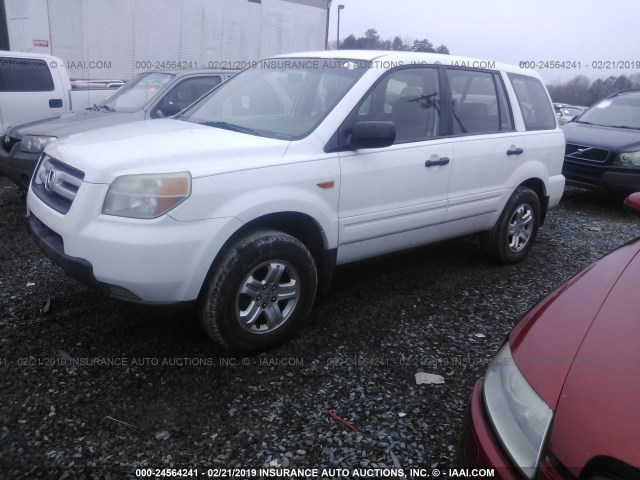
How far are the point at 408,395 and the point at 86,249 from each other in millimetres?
1844

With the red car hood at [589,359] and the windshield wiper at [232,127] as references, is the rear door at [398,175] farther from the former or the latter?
the red car hood at [589,359]

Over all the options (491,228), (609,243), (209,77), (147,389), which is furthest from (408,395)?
(209,77)

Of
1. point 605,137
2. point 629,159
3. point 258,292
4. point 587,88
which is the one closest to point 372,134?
point 258,292

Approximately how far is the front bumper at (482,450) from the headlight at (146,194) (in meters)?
1.67

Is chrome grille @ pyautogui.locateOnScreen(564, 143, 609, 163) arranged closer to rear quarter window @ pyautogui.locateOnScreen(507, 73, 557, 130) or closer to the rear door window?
rear quarter window @ pyautogui.locateOnScreen(507, 73, 557, 130)

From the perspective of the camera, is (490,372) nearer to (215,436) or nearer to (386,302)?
(215,436)

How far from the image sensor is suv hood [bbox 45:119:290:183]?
2785mm

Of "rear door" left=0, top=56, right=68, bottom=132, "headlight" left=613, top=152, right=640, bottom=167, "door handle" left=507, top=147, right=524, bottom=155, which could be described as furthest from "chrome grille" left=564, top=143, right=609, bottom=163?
"rear door" left=0, top=56, right=68, bottom=132

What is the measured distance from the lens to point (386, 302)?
3.99 m

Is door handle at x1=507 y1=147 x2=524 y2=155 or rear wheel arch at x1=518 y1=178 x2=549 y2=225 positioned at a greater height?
door handle at x1=507 y1=147 x2=524 y2=155

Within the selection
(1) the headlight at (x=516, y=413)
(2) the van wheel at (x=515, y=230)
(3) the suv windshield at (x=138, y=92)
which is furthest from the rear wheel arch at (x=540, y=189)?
(3) the suv windshield at (x=138, y=92)

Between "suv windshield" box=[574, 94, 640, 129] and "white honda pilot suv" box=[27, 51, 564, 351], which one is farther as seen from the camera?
"suv windshield" box=[574, 94, 640, 129]

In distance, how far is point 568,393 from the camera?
164 cm

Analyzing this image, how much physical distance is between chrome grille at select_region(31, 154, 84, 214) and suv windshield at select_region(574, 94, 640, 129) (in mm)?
8148
